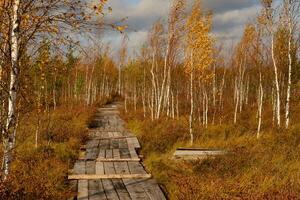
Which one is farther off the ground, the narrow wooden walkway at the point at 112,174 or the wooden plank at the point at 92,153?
the wooden plank at the point at 92,153

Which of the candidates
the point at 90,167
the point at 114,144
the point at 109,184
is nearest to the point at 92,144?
the point at 114,144

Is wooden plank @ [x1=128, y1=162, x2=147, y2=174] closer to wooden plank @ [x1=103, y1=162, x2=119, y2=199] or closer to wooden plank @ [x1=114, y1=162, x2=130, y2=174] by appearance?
wooden plank @ [x1=114, y1=162, x2=130, y2=174]

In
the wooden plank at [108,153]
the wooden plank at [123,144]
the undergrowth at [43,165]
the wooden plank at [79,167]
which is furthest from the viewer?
the wooden plank at [123,144]

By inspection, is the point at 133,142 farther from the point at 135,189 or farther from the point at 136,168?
the point at 135,189

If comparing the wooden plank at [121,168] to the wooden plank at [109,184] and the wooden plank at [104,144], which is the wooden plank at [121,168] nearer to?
the wooden plank at [109,184]

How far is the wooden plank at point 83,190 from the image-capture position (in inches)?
304

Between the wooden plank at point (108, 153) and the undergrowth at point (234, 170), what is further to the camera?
the wooden plank at point (108, 153)

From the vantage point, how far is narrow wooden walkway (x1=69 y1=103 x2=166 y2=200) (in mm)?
8016

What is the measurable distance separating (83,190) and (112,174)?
1589 mm

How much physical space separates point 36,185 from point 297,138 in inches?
395

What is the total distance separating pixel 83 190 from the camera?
8.23m

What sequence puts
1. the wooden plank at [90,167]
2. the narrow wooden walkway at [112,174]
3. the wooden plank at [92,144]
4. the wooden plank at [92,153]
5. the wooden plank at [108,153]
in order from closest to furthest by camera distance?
the narrow wooden walkway at [112,174]
the wooden plank at [90,167]
the wooden plank at [92,153]
the wooden plank at [108,153]
the wooden plank at [92,144]

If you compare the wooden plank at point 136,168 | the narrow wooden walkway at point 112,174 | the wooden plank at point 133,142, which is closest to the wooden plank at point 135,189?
the narrow wooden walkway at point 112,174

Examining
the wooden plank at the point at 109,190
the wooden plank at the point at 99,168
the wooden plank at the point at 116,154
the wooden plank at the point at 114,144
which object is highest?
the wooden plank at the point at 114,144
